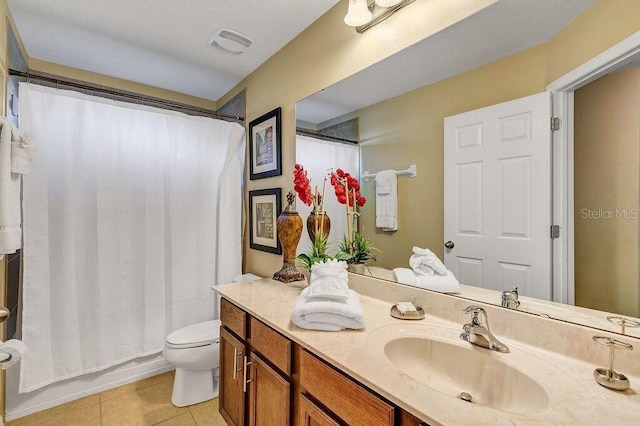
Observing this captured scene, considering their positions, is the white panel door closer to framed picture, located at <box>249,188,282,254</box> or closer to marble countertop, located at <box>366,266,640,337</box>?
marble countertop, located at <box>366,266,640,337</box>

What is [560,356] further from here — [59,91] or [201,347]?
[59,91]

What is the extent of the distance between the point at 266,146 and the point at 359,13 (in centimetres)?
116

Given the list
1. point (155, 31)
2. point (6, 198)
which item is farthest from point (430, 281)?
point (155, 31)

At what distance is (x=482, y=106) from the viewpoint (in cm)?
111

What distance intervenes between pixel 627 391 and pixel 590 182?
0.54 meters

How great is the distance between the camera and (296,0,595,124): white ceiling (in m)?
0.96

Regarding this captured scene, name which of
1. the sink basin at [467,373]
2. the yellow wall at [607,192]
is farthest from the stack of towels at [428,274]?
the yellow wall at [607,192]

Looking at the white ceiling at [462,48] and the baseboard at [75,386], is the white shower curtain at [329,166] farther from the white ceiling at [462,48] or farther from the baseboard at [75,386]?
the baseboard at [75,386]

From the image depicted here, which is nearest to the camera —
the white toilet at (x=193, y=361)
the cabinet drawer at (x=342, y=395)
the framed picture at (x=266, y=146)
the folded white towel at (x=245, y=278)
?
the cabinet drawer at (x=342, y=395)

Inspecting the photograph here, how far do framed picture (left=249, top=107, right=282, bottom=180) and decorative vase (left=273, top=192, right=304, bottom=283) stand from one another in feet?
1.43

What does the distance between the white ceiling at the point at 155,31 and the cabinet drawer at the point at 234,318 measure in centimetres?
164

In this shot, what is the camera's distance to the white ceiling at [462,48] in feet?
3.15

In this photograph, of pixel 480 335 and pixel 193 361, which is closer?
pixel 480 335

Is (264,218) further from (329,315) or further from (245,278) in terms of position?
(329,315)
